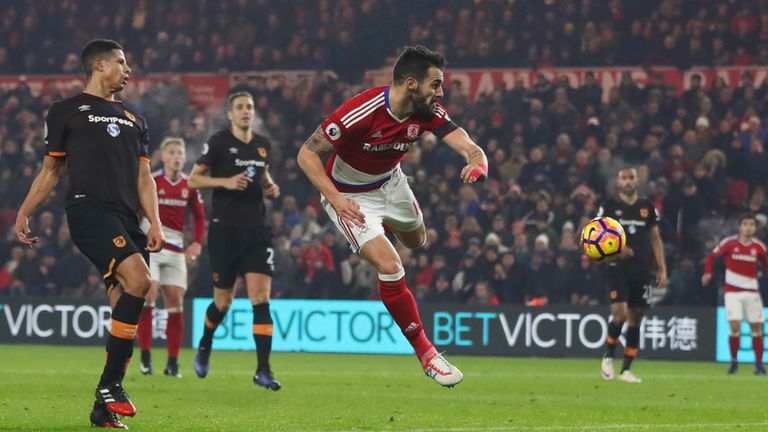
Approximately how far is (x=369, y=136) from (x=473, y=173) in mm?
822

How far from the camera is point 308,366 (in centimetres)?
1574

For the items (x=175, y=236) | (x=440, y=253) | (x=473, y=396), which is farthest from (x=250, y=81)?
(x=473, y=396)

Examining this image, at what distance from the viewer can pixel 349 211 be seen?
7.86 m

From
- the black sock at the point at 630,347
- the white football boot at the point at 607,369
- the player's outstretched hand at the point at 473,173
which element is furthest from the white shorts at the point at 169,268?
the player's outstretched hand at the point at 473,173

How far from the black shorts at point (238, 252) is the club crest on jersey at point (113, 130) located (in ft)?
12.7

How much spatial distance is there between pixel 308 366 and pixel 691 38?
11.0m

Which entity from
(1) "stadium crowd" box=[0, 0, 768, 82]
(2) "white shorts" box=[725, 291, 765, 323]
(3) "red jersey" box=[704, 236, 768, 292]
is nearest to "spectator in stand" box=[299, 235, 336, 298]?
(1) "stadium crowd" box=[0, 0, 768, 82]

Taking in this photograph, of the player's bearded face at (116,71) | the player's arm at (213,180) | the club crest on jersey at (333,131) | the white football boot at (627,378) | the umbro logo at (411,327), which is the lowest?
the white football boot at (627,378)

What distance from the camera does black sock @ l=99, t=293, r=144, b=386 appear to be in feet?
24.8

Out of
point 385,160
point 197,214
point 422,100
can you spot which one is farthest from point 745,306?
point 422,100

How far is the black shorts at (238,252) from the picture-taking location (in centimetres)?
1159

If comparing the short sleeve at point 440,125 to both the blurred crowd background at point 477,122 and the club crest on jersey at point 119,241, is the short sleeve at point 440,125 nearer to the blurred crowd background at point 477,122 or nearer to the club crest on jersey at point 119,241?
the club crest on jersey at point 119,241

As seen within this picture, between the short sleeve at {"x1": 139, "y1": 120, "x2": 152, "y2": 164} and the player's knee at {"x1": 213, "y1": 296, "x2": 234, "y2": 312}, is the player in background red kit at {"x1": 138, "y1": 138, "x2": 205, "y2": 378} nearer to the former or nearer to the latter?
the player's knee at {"x1": 213, "y1": 296, "x2": 234, "y2": 312}

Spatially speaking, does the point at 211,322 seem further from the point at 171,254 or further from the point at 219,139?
the point at 219,139
